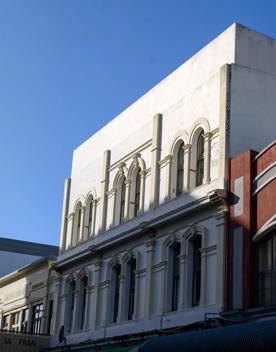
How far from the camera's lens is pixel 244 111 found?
23250 millimetres

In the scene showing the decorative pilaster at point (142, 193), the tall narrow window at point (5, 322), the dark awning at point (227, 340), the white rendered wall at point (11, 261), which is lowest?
the dark awning at point (227, 340)

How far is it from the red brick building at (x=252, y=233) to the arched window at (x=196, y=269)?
6.62 ft

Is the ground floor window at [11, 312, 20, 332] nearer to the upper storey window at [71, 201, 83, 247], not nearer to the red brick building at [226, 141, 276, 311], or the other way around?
the upper storey window at [71, 201, 83, 247]

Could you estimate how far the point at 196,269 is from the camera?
23.5 m

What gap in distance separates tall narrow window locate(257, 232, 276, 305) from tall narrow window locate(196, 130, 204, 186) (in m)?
4.10

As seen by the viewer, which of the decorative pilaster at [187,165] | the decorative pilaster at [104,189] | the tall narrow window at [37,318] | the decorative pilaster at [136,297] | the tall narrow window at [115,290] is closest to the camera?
the decorative pilaster at [187,165]

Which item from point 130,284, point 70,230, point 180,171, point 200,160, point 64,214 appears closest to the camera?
point 200,160

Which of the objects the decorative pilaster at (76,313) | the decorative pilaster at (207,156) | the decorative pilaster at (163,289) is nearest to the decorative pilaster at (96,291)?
the decorative pilaster at (76,313)

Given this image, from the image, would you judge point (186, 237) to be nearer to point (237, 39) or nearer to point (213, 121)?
point (213, 121)

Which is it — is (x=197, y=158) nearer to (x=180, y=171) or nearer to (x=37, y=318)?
(x=180, y=171)

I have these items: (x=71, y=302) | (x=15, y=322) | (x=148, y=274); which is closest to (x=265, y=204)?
(x=148, y=274)

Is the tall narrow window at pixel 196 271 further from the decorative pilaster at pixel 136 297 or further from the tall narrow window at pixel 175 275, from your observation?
the decorative pilaster at pixel 136 297

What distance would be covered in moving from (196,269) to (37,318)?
1493cm

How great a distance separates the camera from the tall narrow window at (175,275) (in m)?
24.3
